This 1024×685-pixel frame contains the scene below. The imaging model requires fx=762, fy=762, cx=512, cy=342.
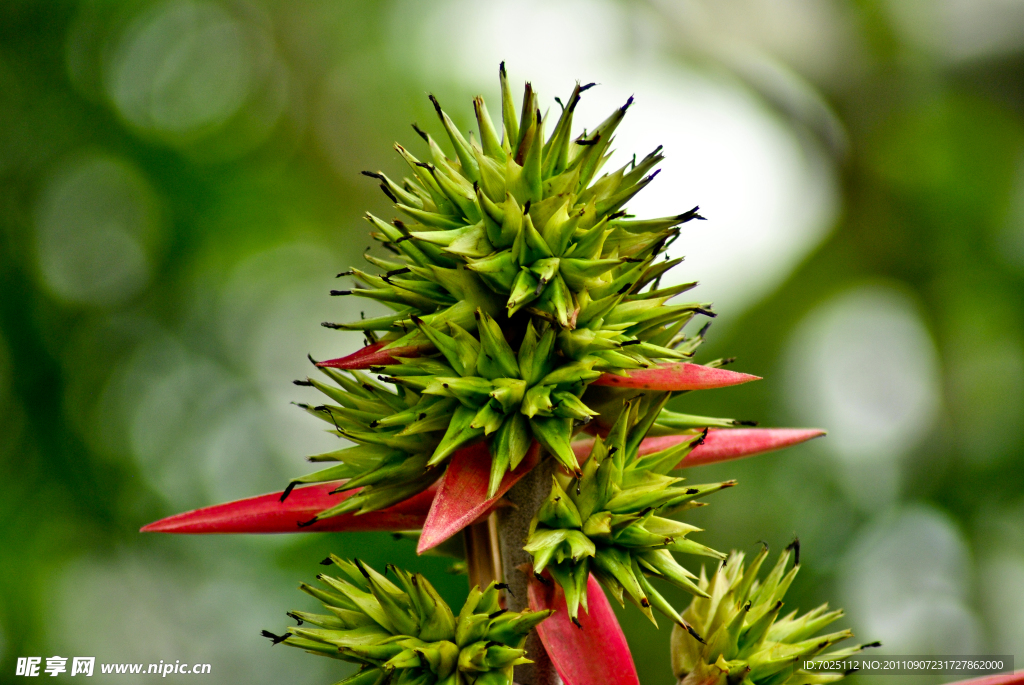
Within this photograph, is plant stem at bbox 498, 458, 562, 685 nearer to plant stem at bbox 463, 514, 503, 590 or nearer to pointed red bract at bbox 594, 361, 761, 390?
plant stem at bbox 463, 514, 503, 590

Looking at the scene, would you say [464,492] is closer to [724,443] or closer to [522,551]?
[522,551]

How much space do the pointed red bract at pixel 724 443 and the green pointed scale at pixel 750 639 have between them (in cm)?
16

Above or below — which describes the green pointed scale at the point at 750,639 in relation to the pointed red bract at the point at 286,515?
below

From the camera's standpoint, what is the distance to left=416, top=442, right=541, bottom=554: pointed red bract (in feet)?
2.90

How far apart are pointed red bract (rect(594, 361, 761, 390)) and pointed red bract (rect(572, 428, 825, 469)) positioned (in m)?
0.13

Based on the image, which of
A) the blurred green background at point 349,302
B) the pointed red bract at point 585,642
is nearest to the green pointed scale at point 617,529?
the pointed red bract at point 585,642

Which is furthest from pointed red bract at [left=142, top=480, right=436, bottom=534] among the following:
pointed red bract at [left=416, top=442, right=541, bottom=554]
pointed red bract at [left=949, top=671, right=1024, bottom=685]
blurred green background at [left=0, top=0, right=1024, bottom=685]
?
blurred green background at [left=0, top=0, right=1024, bottom=685]

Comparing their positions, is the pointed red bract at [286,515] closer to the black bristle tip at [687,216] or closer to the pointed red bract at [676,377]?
the pointed red bract at [676,377]

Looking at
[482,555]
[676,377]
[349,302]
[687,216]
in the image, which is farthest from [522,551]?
[349,302]

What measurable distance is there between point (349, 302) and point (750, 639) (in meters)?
5.01

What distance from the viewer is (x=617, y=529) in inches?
39.7

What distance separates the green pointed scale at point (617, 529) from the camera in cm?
98

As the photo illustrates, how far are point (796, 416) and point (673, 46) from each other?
2.95m

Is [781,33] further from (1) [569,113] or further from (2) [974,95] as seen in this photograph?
(1) [569,113]
